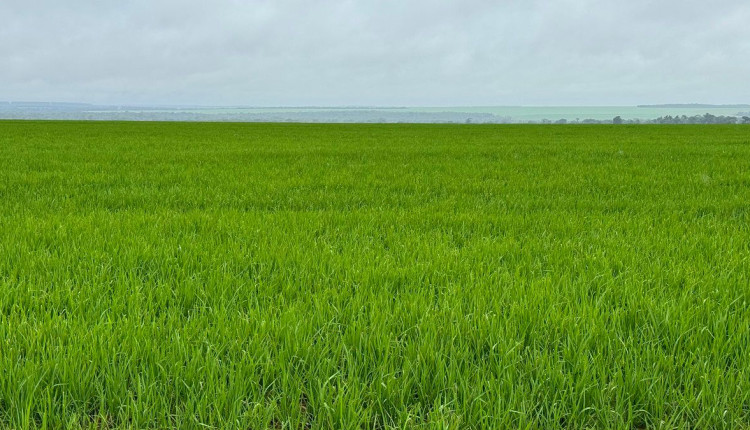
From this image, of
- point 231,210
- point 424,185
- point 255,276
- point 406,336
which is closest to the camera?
point 406,336

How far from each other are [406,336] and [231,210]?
169 inches

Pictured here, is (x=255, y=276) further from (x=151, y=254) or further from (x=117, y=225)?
(x=117, y=225)

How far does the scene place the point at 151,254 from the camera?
3.89 m

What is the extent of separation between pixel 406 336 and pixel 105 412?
1.33m

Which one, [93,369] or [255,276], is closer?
[93,369]

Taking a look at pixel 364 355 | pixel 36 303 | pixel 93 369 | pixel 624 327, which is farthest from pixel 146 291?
pixel 624 327

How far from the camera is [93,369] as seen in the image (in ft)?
6.72

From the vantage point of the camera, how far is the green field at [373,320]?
6.24 feet

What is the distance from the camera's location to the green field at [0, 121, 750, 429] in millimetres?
1902

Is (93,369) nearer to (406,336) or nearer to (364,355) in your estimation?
(364,355)

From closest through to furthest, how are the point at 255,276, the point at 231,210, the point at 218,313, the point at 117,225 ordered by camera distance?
the point at 218,313 < the point at 255,276 < the point at 117,225 < the point at 231,210

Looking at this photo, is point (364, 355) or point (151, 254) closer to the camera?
point (364, 355)

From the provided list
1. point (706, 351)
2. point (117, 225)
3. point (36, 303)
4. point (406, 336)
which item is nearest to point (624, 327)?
point (706, 351)

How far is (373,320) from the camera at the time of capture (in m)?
2.59
